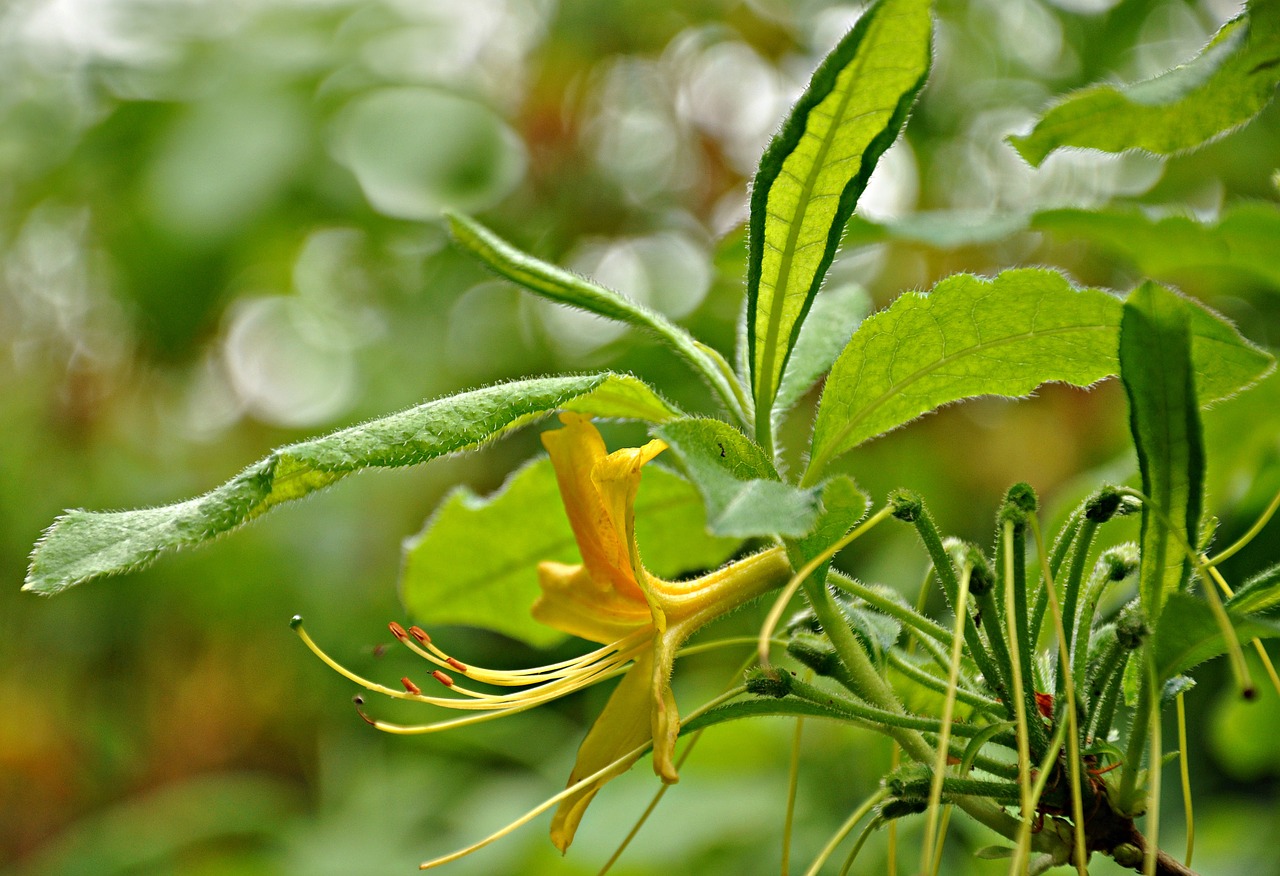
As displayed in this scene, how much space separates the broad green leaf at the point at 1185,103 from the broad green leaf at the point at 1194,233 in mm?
322

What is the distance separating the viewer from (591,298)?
71 cm

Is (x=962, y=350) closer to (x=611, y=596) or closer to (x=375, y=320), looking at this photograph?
(x=611, y=596)

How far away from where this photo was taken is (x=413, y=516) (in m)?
2.70

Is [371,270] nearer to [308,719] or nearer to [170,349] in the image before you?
[170,349]

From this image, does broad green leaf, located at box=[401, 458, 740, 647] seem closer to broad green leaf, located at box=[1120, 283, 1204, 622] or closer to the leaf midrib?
the leaf midrib

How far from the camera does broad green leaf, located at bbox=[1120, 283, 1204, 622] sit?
55cm

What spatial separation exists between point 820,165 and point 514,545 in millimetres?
Answer: 399

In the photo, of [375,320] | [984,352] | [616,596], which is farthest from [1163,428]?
[375,320]

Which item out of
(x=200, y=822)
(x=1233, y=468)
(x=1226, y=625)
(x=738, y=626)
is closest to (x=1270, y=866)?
(x=1233, y=468)

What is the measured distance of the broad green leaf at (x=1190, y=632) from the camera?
0.55 m

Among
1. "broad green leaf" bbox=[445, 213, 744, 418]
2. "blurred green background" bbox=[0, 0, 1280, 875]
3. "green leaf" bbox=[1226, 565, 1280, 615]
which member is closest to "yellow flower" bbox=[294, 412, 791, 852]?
"broad green leaf" bbox=[445, 213, 744, 418]

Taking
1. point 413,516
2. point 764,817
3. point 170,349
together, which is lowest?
point 413,516

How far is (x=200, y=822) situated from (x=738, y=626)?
127 centimetres

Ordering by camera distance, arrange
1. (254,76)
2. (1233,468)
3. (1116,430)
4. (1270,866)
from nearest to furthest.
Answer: (1233,468) → (1270,866) → (1116,430) → (254,76)
